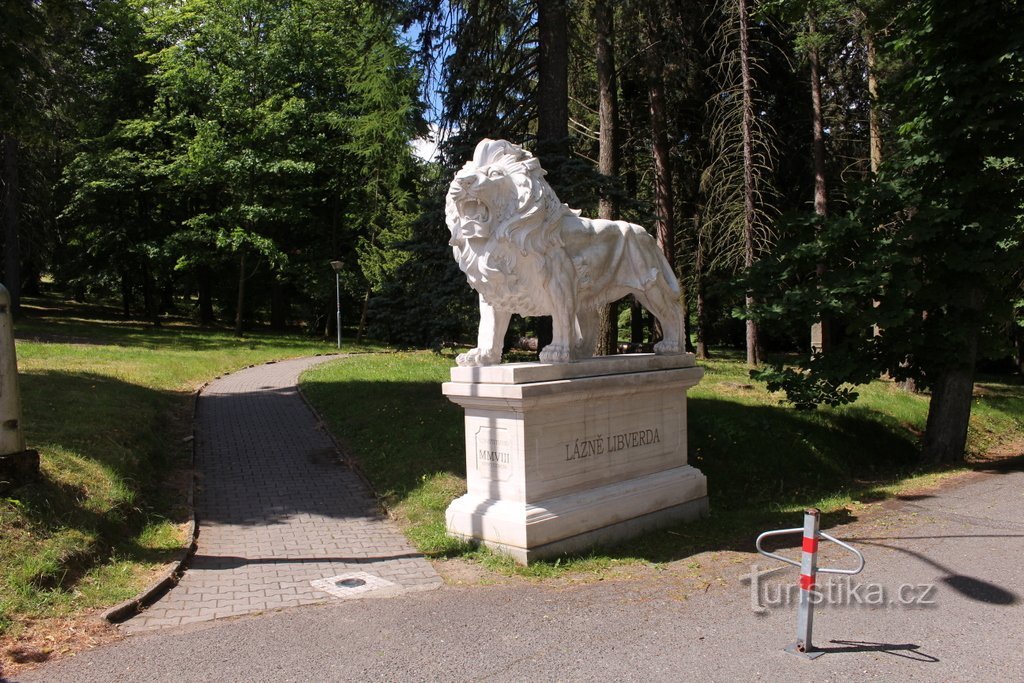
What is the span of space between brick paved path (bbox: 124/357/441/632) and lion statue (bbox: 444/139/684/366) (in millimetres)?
2111

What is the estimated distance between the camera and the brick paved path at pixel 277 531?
232 inches

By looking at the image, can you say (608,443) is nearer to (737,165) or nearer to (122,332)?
(737,165)

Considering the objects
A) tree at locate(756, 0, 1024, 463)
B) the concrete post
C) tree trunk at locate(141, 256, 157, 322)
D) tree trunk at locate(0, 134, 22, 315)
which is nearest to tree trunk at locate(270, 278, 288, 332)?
tree trunk at locate(141, 256, 157, 322)

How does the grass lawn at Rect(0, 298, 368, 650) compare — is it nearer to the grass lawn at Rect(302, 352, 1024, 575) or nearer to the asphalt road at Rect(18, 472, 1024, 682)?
the asphalt road at Rect(18, 472, 1024, 682)

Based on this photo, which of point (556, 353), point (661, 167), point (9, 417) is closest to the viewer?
point (9, 417)

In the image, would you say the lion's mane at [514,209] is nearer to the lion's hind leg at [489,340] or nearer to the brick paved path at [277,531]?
the lion's hind leg at [489,340]

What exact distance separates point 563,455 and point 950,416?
24.5 ft

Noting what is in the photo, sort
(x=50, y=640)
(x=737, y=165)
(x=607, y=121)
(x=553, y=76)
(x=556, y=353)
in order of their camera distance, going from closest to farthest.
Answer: (x=50, y=640) → (x=556, y=353) → (x=553, y=76) → (x=607, y=121) → (x=737, y=165)

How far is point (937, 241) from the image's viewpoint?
1060 cm

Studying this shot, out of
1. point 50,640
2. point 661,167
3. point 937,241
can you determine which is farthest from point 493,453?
point 661,167

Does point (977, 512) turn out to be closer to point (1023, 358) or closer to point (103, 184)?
point (1023, 358)

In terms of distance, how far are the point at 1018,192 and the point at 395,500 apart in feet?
31.8

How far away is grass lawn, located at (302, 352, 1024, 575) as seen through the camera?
7637mm

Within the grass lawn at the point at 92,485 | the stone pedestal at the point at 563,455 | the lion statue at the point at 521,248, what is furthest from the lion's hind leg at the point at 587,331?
the grass lawn at the point at 92,485
